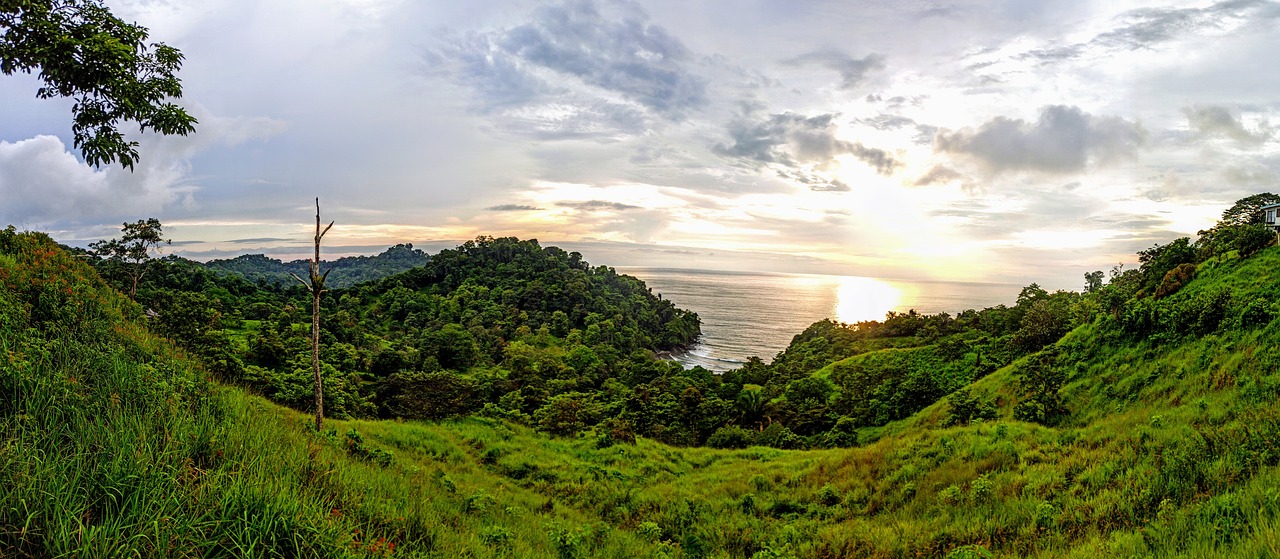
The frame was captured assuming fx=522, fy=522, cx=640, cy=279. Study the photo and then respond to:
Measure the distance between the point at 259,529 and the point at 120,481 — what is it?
1.02 meters

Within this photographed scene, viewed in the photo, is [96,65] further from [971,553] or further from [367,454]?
[971,553]

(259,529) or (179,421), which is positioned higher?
(179,421)

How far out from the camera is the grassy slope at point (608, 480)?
3.90 m

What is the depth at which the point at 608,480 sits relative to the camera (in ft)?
51.2

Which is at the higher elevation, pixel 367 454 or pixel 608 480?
pixel 367 454

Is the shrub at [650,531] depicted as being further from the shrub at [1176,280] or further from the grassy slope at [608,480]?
the shrub at [1176,280]

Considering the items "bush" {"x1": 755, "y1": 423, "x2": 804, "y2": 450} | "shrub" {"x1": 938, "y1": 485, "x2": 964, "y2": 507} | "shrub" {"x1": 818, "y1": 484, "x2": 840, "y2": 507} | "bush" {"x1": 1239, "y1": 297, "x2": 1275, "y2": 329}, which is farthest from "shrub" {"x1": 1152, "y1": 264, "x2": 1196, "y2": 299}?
"shrub" {"x1": 818, "y1": 484, "x2": 840, "y2": 507}

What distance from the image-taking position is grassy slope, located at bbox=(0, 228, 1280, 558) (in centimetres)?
390

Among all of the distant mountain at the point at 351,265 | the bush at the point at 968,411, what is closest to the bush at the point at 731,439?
the bush at the point at 968,411

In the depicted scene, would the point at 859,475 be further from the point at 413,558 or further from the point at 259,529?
the point at 259,529

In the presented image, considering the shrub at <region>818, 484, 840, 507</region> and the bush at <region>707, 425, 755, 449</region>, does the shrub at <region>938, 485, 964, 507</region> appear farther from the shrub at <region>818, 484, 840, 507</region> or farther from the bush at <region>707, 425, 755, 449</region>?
the bush at <region>707, 425, 755, 449</region>

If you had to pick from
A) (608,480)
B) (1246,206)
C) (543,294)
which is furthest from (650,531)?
(543,294)

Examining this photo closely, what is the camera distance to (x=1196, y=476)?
24.7 feet

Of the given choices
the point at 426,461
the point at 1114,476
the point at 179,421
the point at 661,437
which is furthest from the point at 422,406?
the point at 1114,476
